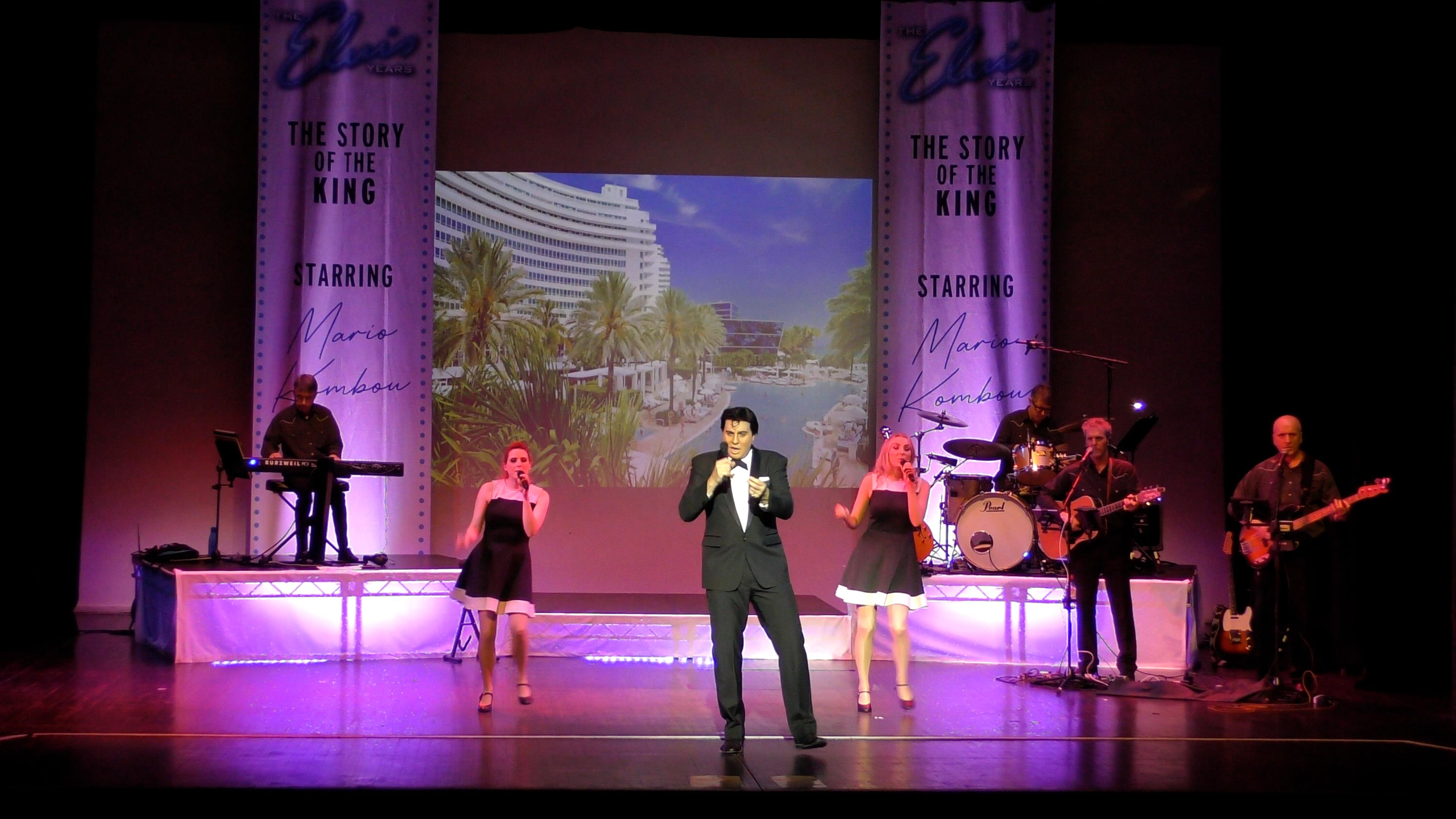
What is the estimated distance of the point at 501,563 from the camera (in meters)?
7.16

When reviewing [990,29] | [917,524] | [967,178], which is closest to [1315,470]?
[917,524]

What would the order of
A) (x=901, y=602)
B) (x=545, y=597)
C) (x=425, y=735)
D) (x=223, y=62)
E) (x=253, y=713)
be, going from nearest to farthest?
1. (x=425, y=735)
2. (x=253, y=713)
3. (x=901, y=602)
4. (x=545, y=597)
5. (x=223, y=62)

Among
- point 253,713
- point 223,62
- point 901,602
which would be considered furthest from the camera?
point 223,62

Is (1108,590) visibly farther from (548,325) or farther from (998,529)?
(548,325)

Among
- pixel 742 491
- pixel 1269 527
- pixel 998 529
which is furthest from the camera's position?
pixel 998 529

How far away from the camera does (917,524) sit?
290 inches

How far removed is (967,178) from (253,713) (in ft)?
22.4

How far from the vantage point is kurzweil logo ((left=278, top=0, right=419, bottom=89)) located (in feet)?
33.7

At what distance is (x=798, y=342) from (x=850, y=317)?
0.50 meters

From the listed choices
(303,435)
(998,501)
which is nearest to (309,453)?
(303,435)

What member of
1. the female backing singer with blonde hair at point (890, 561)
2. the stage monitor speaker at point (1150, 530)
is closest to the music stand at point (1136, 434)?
the stage monitor speaker at point (1150, 530)

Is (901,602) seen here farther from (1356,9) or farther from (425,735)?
(1356,9)

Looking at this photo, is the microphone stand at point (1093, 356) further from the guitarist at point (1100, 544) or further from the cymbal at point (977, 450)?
the guitarist at point (1100, 544)

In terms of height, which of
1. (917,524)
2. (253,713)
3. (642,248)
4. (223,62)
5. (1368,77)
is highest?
(223,62)
